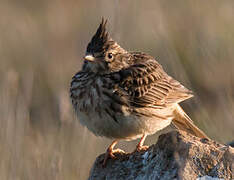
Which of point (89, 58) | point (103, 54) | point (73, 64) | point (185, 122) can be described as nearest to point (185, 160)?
point (89, 58)

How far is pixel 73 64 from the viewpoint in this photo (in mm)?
15375

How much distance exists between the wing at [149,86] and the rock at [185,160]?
4.14 ft

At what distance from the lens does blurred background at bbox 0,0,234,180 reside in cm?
784

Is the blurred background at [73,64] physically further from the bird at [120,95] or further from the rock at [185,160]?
the rock at [185,160]

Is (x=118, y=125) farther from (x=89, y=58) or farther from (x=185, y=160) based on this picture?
(x=185, y=160)

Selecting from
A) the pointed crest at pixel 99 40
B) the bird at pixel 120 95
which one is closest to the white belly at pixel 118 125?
the bird at pixel 120 95

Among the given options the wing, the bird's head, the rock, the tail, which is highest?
the bird's head

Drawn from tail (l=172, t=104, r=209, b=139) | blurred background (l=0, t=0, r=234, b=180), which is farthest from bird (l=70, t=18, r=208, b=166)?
blurred background (l=0, t=0, r=234, b=180)

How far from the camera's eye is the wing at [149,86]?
726 centimetres

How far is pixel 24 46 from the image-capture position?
16891 mm

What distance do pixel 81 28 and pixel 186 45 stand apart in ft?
17.7

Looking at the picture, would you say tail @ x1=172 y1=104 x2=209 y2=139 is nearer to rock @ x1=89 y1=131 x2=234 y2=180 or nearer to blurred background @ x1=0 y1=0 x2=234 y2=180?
blurred background @ x1=0 y1=0 x2=234 y2=180

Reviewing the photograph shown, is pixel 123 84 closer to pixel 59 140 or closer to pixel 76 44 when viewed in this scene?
pixel 59 140

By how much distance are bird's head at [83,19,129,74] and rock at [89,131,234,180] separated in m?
1.51
